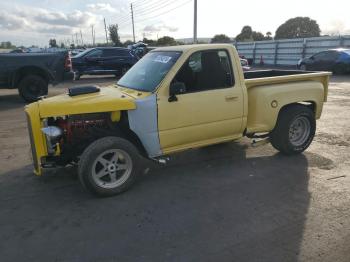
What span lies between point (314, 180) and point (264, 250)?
2.03 metres

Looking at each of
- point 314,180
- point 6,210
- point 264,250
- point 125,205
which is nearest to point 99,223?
point 125,205

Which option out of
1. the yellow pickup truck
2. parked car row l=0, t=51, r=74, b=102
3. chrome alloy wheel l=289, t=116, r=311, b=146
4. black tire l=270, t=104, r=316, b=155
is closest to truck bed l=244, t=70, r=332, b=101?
the yellow pickup truck

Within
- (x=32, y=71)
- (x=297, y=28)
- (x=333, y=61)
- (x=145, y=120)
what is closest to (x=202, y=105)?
(x=145, y=120)

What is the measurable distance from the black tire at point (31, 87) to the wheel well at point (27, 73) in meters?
0.11

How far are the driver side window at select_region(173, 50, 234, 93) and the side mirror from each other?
0.56 feet

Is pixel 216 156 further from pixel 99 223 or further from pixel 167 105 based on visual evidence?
pixel 99 223

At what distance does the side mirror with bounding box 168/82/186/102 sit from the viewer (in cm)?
472

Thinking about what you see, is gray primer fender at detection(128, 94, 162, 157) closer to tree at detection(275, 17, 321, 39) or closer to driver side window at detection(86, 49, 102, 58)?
driver side window at detection(86, 49, 102, 58)

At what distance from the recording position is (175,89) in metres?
4.72

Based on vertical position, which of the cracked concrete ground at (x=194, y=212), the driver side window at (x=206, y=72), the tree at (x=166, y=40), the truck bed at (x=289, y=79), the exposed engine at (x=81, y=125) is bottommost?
the cracked concrete ground at (x=194, y=212)

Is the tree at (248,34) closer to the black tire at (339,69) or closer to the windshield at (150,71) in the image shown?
the black tire at (339,69)

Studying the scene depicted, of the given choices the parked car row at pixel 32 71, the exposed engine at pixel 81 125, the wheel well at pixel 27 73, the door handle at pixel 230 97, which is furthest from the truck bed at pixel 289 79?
the wheel well at pixel 27 73

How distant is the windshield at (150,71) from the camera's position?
16.3ft

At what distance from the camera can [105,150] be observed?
4.46m
